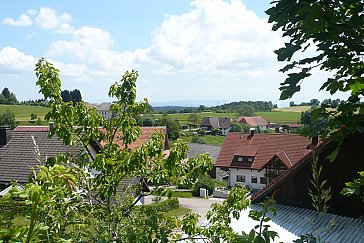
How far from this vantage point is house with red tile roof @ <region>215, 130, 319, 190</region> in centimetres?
3347

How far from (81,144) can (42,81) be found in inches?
40.8

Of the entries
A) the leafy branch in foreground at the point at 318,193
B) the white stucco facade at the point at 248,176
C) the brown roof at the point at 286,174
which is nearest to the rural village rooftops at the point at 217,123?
the white stucco facade at the point at 248,176

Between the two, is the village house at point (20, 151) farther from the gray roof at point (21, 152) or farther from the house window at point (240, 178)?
the house window at point (240, 178)

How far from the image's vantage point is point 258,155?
121 feet

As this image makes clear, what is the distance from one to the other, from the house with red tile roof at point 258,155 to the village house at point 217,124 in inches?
2187

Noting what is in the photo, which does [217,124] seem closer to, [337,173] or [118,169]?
[337,173]

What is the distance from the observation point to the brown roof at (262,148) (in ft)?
110

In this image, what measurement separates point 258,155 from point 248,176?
250cm

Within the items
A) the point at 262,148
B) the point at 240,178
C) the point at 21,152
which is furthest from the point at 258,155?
the point at 21,152

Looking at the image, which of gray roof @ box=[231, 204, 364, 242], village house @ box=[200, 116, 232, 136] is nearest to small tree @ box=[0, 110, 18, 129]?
village house @ box=[200, 116, 232, 136]

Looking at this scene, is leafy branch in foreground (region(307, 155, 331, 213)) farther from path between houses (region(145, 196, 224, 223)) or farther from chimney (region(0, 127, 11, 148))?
path between houses (region(145, 196, 224, 223))

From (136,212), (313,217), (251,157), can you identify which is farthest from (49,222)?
(251,157)

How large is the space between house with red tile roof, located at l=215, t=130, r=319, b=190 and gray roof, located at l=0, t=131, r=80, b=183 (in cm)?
1914

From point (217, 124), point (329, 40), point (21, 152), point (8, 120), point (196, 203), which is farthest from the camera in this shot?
point (217, 124)
